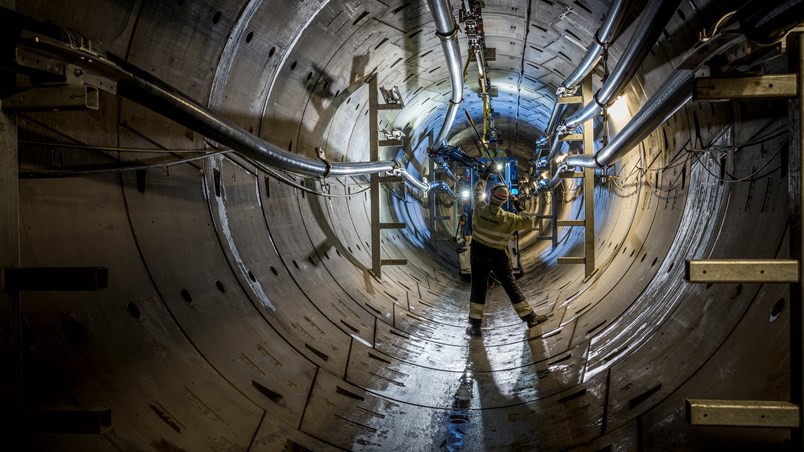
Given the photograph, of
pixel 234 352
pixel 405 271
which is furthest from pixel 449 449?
pixel 405 271

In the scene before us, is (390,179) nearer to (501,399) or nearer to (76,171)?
(501,399)

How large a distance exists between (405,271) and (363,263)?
1.88m

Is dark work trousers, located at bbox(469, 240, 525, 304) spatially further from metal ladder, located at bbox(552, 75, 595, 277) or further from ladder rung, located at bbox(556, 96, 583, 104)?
ladder rung, located at bbox(556, 96, 583, 104)

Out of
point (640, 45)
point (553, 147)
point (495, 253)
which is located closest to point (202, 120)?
point (640, 45)

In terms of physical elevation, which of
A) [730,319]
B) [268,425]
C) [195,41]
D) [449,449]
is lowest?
[449,449]

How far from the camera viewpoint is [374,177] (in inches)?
280

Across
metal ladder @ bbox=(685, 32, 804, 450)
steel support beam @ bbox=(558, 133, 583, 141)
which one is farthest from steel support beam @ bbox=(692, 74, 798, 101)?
steel support beam @ bbox=(558, 133, 583, 141)

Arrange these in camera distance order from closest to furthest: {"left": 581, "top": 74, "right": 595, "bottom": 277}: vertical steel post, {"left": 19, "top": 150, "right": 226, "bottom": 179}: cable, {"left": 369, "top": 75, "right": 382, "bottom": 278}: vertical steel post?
1. {"left": 19, "top": 150, "right": 226, "bottom": 179}: cable
2. {"left": 581, "top": 74, "right": 595, "bottom": 277}: vertical steel post
3. {"left": 369, "top": 75, "right": 382, "bottom": 278}: vertical steel post

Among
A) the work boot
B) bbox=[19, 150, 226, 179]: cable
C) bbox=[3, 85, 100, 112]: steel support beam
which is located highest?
bbox=[3, 85, 100, 112]: steel support beam

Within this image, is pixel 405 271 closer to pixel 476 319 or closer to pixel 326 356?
pixel 476 319

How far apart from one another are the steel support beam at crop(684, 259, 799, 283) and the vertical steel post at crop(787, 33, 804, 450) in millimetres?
40

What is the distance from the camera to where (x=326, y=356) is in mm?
4258

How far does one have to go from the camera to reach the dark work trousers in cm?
609

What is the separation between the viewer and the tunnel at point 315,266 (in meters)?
2.15
